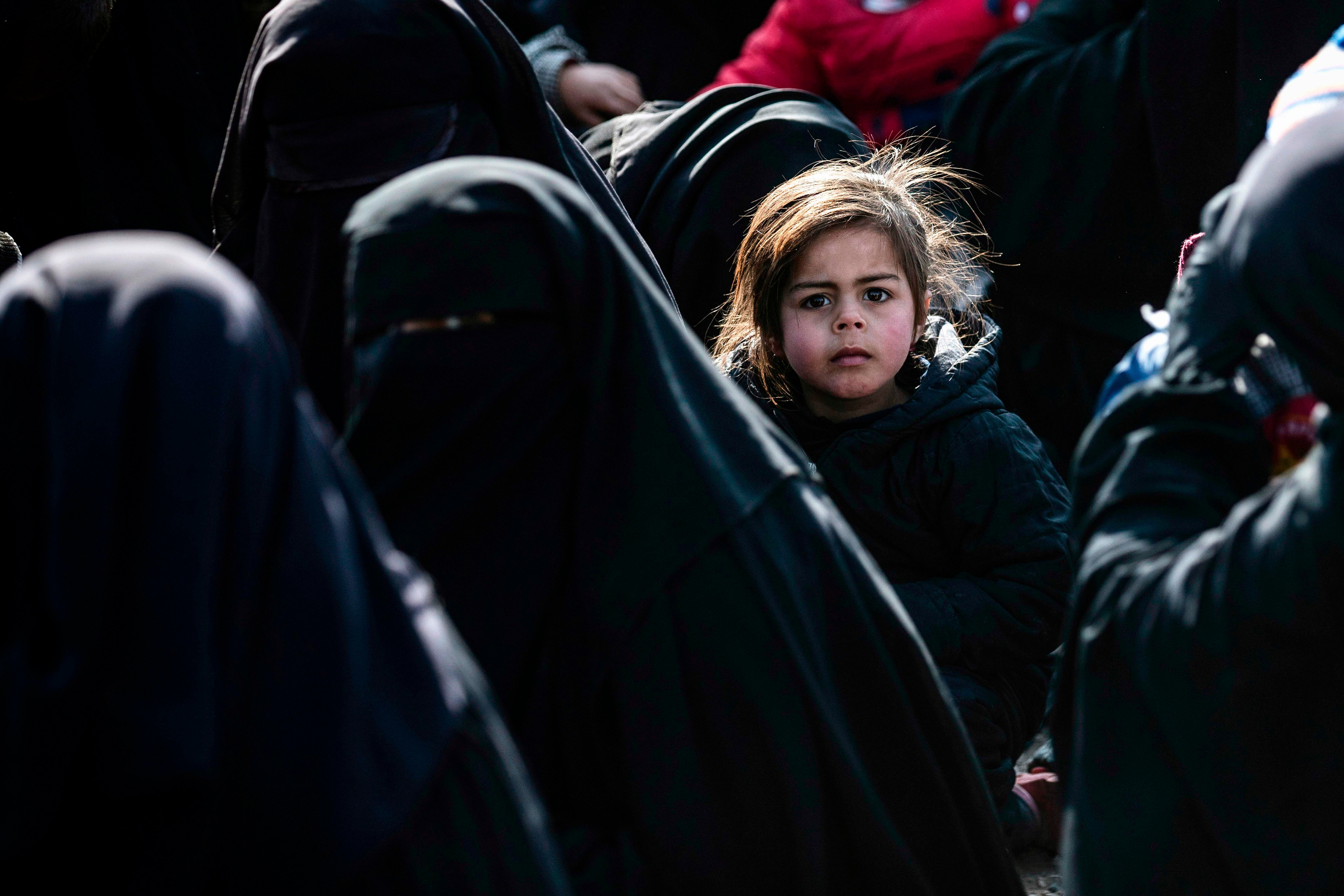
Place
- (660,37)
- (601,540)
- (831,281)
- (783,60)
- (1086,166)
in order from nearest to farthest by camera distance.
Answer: (601,540)
(831,281)
(1086,166)
(783,60)
(660,37)

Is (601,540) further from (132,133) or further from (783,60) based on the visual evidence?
(132,133)

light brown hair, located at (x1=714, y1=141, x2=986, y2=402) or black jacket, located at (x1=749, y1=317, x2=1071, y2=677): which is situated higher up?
light brown hair, located at (x1=714, y1=141, x2=986, y2=402)

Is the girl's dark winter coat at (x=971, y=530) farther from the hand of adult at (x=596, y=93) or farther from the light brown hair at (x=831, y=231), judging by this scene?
the hand of adult at (x=596, y=93)

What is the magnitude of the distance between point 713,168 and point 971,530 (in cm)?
126

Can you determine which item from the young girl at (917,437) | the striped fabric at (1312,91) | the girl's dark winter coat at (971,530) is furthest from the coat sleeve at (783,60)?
the striped fabric at (1312,91)

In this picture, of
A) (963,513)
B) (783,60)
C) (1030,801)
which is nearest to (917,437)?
(963,513)

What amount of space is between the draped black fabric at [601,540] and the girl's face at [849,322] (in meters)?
1.04

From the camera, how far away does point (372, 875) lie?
1.18 m

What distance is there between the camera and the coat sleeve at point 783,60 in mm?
4145

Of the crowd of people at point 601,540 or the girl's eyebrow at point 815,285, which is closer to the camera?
the crowd of people at point 601,540

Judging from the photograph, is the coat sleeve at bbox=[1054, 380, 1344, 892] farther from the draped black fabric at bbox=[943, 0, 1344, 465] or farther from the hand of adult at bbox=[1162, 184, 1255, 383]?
the draped black fabric at bbox=[943, 0, 1344, 465]

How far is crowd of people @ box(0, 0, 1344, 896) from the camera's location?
1.17m

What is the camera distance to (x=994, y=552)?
2.60m

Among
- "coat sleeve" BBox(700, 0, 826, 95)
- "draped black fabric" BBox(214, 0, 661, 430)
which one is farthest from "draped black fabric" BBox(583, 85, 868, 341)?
"draped black fabric" BBox(214, 0, 661, 430)
